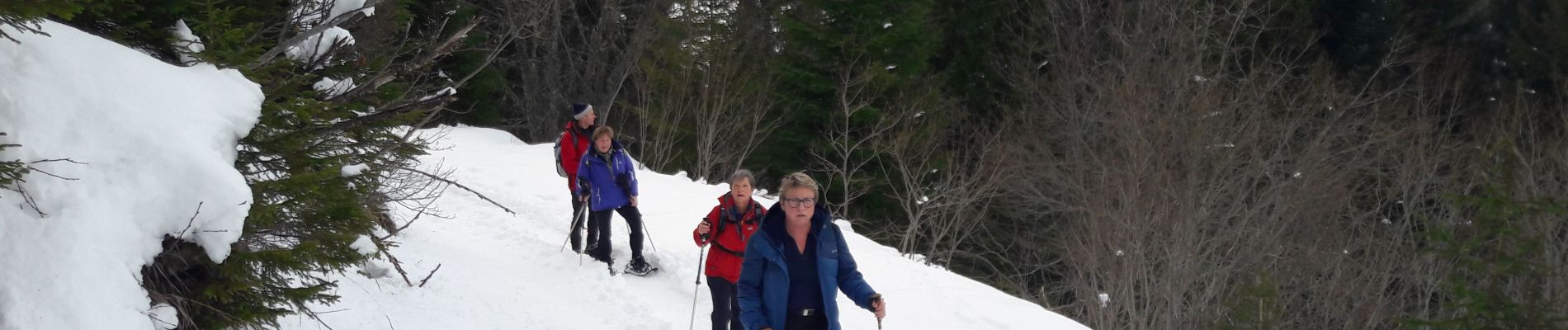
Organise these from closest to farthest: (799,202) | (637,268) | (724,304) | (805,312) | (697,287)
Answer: (799,202), (805,312), (724,304), (697,287), (637,268)

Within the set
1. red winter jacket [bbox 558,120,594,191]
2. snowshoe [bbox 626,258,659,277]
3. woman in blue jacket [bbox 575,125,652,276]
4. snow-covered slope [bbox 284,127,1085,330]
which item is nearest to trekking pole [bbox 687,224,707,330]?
snow-covered slope [bbox 284,127,1085,330]

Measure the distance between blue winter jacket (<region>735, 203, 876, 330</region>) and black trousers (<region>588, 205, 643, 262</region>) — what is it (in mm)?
3845

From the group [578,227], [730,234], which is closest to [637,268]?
[578,227]

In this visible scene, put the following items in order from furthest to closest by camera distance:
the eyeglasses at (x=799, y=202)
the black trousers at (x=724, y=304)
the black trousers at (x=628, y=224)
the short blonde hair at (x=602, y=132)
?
1. the black trousers at (x=628, y=224)
2. the short blonde hair at (x=602, y=132)
3. the black trousers at (x=724, y=304)
4. the eyeglasses at (x=799, y=202)

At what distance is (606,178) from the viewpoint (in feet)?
25.3

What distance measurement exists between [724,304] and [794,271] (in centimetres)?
171

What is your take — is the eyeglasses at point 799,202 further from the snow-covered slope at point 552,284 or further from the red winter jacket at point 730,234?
the snow-covered slope at point 552,284

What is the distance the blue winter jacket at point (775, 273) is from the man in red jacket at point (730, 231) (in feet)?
4.57

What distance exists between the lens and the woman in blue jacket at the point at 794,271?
4.00 meters

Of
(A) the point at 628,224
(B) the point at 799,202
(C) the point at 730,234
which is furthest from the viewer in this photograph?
(A) the point at 628,224

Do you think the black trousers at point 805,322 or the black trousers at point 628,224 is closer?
the black trousers at point 805,322

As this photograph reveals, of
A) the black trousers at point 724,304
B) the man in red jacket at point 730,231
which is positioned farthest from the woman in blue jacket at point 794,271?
the black trousers at point 724,304

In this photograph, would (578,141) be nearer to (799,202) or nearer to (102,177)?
(799,202)

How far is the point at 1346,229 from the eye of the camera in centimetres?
1938
